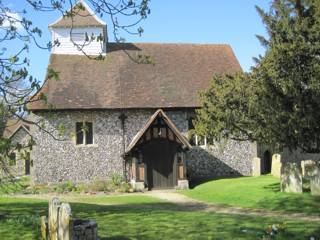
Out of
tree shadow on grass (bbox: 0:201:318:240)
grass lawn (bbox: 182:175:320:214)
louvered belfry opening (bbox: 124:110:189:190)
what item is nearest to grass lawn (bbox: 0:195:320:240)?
tree shadow on grass (bbox: 0:201:318:240)

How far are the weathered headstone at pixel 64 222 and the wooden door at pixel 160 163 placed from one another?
1858cm

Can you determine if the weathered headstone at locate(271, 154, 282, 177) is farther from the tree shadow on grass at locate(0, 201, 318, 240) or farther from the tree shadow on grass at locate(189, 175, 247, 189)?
the tree shadow on grass at locate(0, 201, 318, 240)

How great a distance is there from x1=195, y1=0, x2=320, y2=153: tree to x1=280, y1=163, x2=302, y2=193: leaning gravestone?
98cm

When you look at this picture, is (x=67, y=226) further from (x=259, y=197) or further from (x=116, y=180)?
(x=116, y=180)

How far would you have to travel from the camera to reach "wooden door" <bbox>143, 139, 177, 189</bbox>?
27.5m

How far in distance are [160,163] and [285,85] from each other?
12146 millimetres

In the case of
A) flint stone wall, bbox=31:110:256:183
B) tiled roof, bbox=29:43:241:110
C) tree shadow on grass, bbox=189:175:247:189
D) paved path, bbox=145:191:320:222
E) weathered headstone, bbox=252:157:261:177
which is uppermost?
tiled roof, bbox=29:43:241:110

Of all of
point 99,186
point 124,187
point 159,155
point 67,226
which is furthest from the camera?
point 159,155

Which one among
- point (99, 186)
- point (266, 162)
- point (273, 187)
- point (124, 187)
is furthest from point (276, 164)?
point (99, 186)

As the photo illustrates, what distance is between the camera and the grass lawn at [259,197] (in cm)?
1705

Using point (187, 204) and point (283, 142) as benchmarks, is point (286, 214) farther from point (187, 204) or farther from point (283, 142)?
point (187, 204)

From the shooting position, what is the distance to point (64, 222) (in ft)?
28.7

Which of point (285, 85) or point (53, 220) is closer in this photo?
point (53, 220)

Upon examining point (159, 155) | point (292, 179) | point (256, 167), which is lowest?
point (292, 179)
